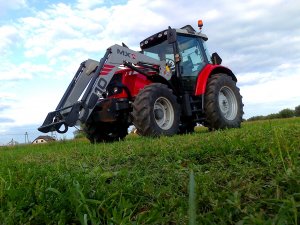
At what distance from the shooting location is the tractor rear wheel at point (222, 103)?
8.05 m

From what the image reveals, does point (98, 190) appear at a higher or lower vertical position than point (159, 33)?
lower

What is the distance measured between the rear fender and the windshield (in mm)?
778

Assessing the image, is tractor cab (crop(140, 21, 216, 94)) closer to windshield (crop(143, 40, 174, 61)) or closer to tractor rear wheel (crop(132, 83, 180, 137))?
windshield (crop(143, 40, 174, 61))

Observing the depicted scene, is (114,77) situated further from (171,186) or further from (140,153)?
(171,186)

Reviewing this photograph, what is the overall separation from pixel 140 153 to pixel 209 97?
14.5 feet

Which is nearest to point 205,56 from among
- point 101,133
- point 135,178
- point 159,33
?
point 159,33

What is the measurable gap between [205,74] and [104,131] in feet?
8.48

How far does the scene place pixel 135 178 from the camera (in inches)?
109

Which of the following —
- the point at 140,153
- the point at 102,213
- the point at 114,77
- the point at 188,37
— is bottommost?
the point at 102,213

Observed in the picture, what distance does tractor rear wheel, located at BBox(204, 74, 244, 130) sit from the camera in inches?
317

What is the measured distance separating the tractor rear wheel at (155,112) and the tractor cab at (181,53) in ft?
3.21

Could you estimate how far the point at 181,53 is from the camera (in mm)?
8391

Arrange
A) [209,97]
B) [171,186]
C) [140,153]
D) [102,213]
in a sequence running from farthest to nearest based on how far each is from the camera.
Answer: [209,97] < [140,153] < [171,186] < [102,213]

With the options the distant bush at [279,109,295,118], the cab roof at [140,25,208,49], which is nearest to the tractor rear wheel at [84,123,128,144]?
the cab roof at [140,25,208,49]
